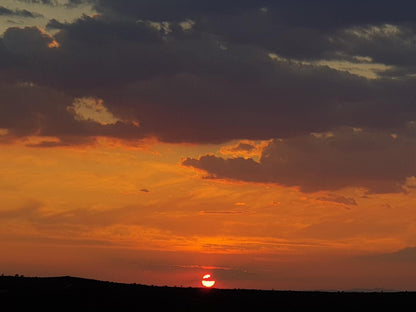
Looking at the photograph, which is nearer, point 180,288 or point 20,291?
point 20,291

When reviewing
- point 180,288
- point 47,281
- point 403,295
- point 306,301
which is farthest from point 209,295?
point 403,295

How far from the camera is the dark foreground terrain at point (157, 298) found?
88.0 m

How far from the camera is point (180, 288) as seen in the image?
325 ft

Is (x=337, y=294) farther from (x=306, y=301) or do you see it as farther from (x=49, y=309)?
(x=49, y=309)

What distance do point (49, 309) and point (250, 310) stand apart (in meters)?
21.4

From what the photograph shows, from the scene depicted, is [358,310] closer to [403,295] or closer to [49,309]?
[403,295]

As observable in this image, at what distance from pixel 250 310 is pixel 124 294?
14.0 metres

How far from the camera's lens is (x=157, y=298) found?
9306 centimetres

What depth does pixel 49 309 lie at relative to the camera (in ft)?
282

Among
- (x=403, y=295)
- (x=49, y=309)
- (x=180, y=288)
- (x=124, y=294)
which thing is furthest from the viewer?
(x=403, y=295)

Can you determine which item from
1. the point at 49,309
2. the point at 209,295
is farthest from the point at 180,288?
the point at 49,309

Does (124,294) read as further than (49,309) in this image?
Yes

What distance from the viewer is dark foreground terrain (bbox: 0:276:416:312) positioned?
289 feet

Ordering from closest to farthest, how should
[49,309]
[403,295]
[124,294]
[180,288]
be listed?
1. [49,309]
2. [124,294]
3. [180,288]
4. [403,295]
